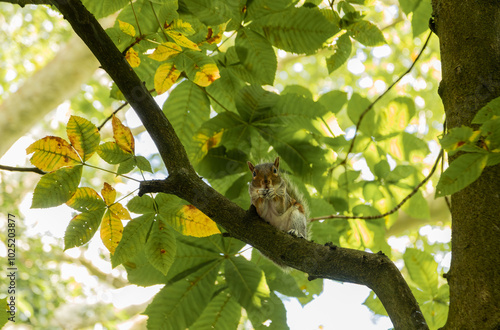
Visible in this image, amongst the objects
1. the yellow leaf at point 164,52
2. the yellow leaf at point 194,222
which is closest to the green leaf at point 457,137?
the yellow leaf at point 194,222

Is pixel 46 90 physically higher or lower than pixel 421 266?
higher

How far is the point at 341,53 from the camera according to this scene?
262cm

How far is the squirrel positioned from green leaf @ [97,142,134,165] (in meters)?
1.11

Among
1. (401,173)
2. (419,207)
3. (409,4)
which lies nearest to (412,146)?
(401,173)

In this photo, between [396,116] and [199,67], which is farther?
[396,116]

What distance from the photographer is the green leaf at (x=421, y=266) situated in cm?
246

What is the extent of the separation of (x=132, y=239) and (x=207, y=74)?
2.81 ft

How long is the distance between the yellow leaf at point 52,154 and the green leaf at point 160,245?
1.48ft

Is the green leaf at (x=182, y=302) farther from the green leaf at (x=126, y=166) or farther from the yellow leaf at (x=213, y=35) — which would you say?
the yellow leaf at (x=213, y=35)

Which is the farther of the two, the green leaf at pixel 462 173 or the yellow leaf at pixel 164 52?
the yellow leaf at pixel 164 52

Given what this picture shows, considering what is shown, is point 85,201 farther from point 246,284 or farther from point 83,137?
point 246,284

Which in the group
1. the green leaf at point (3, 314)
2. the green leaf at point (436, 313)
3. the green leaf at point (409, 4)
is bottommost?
the green leaf at point (436, 313)

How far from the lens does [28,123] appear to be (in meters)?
5.51

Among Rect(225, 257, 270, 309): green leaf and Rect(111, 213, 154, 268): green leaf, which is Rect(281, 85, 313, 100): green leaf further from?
Rect(111, 213, 154, 268): green leaf
